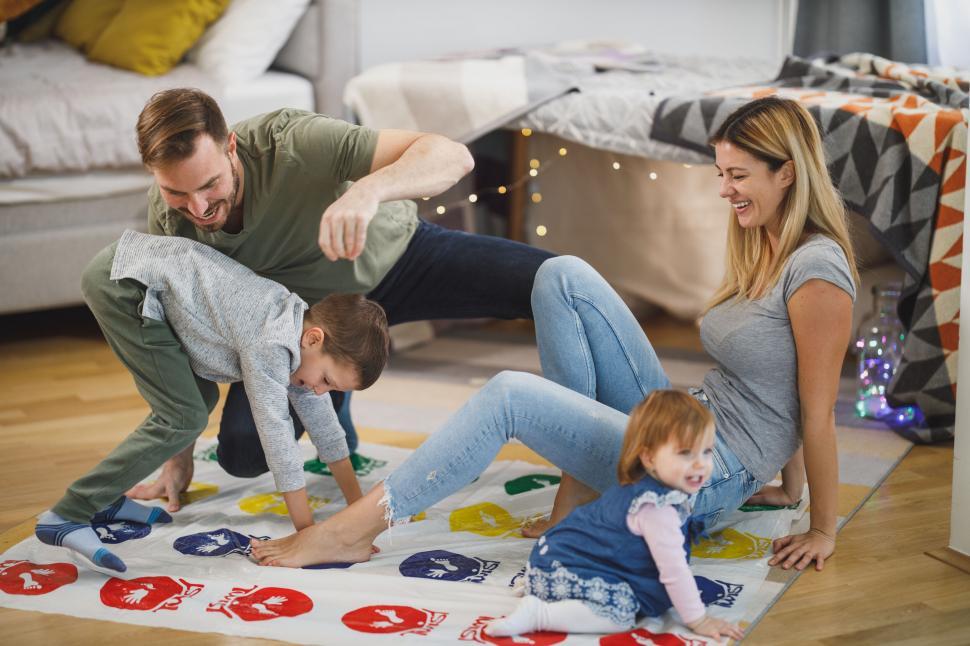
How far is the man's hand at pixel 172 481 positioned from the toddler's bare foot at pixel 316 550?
1.15ft

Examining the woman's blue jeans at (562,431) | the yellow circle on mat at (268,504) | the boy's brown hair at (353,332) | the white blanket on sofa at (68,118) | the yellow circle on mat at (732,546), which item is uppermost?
the white blanket on sofa at (68,118)

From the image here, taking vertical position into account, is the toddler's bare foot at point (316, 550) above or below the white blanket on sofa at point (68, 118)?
below

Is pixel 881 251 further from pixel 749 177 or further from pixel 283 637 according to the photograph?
pixel 283 637

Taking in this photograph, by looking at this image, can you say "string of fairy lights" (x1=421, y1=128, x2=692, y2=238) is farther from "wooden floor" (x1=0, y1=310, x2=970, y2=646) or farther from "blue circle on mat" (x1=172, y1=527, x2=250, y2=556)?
"blue circle on mat" (x1=172, y1=527, x2=250, y2=556)

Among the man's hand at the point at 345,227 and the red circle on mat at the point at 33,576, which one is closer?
the man's hand at the point at 345,227

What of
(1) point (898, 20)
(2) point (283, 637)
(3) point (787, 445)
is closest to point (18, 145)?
(2) point (283, 637)

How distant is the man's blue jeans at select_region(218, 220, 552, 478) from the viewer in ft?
6.47

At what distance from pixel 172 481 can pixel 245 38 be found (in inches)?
64.7

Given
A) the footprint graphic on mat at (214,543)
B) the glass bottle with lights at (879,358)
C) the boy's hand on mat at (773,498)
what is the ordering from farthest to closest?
1. the glass bottle with lights at (879,358)
2. the boy's hand on mat at (773,498)
3. the footprint graphic on mat at (214,543)

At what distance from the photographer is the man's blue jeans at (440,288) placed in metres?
1.97

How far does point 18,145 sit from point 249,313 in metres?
1.47

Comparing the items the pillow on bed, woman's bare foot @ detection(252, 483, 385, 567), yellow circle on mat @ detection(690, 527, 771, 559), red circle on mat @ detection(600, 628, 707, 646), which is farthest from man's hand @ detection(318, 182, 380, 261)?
the pillow on bed

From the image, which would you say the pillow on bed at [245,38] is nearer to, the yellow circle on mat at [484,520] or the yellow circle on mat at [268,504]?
the yellow circle on mat at [268,504]

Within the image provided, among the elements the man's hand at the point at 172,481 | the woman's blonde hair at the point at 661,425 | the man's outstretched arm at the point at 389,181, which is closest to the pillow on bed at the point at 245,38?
the man's hand at the point at 172,481
